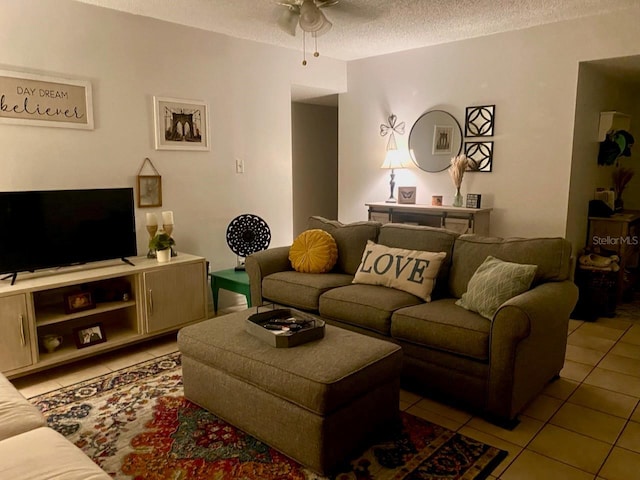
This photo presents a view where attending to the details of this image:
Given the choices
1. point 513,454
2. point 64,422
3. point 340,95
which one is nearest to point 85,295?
point 64,422

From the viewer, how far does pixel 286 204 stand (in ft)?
15.8

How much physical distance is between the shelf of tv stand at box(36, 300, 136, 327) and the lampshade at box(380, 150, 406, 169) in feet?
Result: 9.27

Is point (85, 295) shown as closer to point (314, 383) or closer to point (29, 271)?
point (29, 271)

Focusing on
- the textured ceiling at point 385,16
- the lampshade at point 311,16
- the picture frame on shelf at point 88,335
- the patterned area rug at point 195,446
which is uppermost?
the textured ceiling at point 385,16

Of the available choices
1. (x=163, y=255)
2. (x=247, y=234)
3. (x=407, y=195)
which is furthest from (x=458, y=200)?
(x=163, y=255)

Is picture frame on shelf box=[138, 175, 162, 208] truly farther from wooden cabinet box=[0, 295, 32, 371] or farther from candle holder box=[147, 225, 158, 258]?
wooden cabinet box=[0, 295, 32, 371]

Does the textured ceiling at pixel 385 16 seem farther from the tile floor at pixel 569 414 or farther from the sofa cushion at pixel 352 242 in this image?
the tile floor at pixel 569 414

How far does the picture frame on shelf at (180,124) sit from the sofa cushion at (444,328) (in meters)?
2.32

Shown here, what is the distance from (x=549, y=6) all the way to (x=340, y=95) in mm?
2433

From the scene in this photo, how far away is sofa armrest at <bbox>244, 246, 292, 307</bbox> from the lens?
11.4 feet

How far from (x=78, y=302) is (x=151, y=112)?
155 cm

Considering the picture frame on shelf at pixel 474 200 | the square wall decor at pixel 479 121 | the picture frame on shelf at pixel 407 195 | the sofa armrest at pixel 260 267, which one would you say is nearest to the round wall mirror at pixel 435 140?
the square wall decor at pixel 479 121

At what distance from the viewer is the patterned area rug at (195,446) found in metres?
1.95

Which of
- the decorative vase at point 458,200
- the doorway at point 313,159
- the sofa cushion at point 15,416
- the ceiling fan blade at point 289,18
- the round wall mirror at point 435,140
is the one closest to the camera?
the sofa cushion at point 15,416
